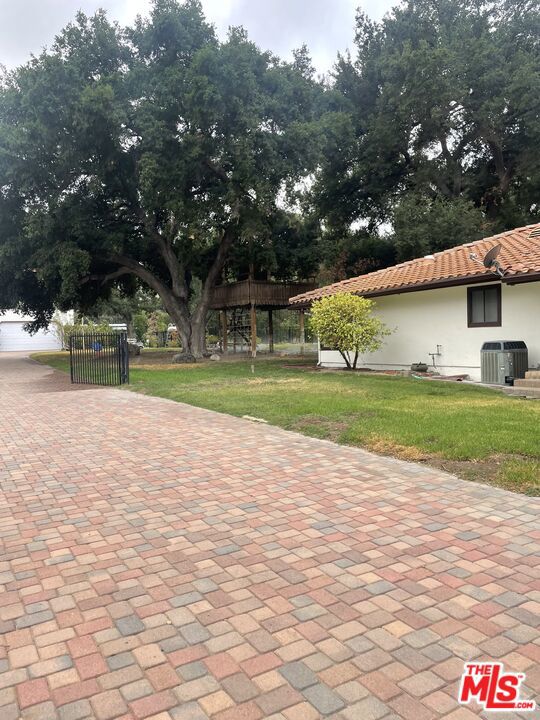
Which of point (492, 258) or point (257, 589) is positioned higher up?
point (492, 258)

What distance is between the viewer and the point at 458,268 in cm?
1457

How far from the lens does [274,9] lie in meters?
13.0

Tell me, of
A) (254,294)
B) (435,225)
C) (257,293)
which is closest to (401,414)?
(435,225)

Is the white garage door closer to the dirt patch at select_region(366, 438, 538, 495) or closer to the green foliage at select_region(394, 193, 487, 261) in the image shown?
the green foliage at select_region(394, 193, 487, 261)

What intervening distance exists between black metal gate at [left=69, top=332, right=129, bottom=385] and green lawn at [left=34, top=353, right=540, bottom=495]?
30.1 inches

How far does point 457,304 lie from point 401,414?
745 centimetres

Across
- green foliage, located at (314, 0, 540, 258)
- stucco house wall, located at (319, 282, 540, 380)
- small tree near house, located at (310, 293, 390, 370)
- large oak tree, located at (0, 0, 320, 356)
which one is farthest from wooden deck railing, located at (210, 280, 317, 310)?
small tree near house, located at (310, 293, 390, 370)

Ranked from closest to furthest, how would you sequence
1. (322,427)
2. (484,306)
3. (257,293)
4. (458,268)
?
(322,427) < (484,306) < (458,268) < (257,293)

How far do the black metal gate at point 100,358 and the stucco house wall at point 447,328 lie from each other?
323 inches

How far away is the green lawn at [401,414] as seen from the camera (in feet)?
19.7

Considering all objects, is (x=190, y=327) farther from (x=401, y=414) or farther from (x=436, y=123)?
(x=401, y=414)

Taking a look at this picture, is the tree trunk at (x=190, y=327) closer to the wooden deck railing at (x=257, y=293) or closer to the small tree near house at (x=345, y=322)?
the wooden deck railing at (x=257, y=293)

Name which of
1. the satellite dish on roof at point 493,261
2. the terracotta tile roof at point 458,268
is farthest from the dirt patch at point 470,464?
the satellite dish on roof at point 493,261

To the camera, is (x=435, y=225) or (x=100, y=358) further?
(x=435, y=225)
